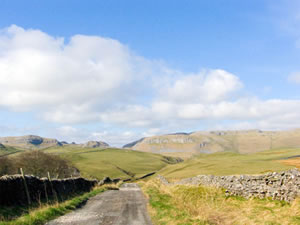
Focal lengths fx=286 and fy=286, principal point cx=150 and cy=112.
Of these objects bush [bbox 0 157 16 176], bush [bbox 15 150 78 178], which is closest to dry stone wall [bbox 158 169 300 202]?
bush [bbox 15 150 78 178]

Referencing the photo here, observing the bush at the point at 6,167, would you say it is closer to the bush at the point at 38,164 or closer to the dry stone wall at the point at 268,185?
the bush at the point at 38,164

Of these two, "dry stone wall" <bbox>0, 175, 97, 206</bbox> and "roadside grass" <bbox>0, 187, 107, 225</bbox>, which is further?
"dry stone wall" <bbox>0, 175, 97, 206</bbox>

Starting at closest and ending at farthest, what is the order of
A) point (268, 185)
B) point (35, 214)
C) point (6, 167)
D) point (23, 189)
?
point (35, 214), point (268, 185), point (23, 189), point (6, 167)

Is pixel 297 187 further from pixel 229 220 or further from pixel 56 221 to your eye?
pixel 56 221

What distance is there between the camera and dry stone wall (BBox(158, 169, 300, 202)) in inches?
711

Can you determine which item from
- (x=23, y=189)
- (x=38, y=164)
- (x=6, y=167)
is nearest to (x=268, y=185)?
(x=23, y=189)

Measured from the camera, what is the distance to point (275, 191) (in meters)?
19.2

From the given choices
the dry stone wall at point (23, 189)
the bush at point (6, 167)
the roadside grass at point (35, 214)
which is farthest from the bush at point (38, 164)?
the roadside grass at point (35, 214)

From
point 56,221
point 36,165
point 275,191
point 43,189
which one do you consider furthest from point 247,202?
point 36,165

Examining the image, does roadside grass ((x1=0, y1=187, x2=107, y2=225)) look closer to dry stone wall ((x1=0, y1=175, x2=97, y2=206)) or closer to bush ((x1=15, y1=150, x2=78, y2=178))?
dry stone wall ((x1=0, y1=175, x2=97, y2=206))

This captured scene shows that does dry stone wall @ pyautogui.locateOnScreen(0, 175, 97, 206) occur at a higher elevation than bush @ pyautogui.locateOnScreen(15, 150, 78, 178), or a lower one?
higher

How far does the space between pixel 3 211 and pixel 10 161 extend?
8492 centimetres

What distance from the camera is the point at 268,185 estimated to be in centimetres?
2022

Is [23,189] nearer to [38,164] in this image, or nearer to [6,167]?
[38,164]
